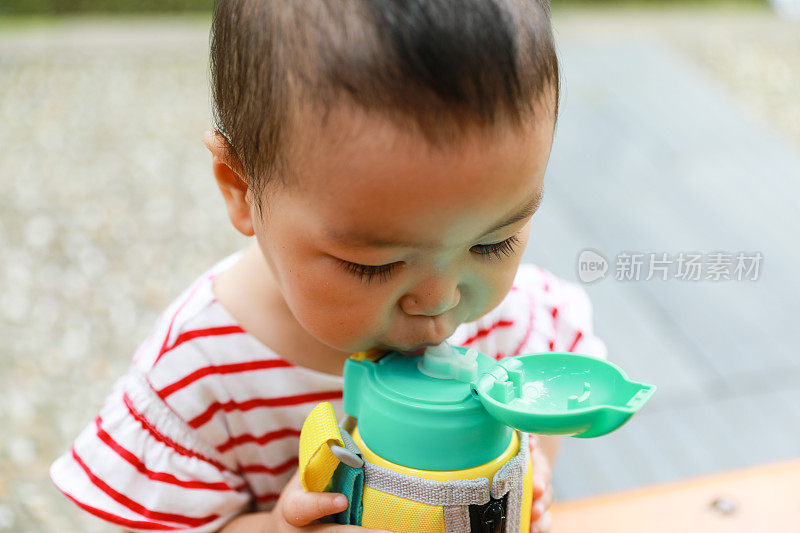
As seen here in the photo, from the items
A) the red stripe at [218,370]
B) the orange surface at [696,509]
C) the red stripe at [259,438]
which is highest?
the red stripe at [218,370]

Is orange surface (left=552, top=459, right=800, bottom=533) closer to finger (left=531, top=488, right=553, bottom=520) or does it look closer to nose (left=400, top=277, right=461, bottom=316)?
finger (left=531, top=488, right=553, bottom=520)

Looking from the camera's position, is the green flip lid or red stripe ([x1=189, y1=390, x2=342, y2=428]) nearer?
the green flip lid

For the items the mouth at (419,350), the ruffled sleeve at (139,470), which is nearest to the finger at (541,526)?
the mouth at (419,350)

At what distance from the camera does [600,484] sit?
7.64 ft

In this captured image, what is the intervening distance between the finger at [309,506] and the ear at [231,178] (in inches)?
11.4

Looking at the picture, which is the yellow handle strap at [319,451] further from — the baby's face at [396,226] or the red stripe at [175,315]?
the red stripe at [175,315]

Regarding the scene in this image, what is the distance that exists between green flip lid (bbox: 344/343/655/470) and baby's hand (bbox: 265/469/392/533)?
6cm

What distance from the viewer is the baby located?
2.29 feet

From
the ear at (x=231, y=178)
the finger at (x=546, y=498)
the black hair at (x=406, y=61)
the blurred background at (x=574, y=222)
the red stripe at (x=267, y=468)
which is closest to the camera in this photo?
the black hair at (x=406, y=61)

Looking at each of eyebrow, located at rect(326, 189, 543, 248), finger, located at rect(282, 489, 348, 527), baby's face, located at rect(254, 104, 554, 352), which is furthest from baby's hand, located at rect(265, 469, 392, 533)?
eyebrow, located at rect(326, 189, 543, 248)

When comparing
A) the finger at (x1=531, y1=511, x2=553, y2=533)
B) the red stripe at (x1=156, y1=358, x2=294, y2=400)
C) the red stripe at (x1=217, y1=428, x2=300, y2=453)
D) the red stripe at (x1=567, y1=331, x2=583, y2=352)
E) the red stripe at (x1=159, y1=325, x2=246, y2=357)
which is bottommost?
the finger at (x1=531, y1=511, x2=553, y2=533)

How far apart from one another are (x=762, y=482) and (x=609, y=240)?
1.98m

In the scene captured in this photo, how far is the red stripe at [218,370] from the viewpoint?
1025mm

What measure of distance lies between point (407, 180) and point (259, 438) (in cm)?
52
